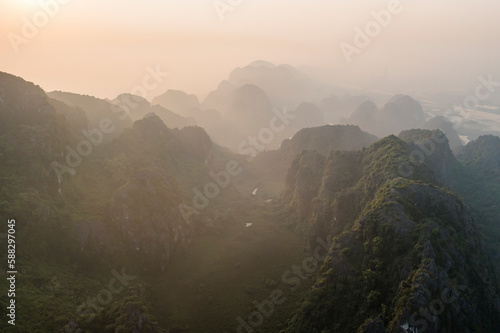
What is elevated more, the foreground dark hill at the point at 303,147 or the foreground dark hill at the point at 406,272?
the foreground dark hill at the point at 303,147

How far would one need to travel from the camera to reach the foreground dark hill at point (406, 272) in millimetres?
47062

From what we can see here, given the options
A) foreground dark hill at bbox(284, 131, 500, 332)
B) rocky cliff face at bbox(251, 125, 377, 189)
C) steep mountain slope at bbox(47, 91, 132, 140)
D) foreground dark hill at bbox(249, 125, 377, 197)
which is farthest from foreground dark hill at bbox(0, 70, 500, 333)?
rocky cliff face at bbox(251, 125, 377, 189)

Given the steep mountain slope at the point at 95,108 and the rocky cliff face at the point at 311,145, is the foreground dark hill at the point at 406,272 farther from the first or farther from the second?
the steep mountain slope at the point at 95,108

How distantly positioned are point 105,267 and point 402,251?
67591 mm

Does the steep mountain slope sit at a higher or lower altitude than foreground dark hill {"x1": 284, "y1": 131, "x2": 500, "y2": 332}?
higher

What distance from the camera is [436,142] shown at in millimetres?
131125

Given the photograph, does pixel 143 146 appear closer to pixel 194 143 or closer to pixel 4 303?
pixel 194 143

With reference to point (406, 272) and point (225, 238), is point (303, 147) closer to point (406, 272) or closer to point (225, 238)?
point (225, 238)

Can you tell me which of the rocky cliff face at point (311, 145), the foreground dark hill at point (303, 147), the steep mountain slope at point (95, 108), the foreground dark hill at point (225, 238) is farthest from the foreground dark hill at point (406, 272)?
the steep mountain slope at point (95, 108)

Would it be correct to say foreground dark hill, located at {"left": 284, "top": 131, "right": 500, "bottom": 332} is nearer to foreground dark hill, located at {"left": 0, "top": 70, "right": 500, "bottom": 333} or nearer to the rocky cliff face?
foreground dark hill, located at {"left": 0, "top": 70, "right": 500, "bottom": 333}

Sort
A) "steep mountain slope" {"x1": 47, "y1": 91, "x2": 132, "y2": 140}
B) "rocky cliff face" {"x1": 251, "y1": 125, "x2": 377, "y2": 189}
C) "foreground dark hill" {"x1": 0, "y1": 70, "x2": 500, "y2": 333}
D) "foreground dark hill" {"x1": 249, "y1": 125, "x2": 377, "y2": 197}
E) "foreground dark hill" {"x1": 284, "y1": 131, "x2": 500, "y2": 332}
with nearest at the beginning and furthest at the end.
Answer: "foreground dark hill" {"x1": 284, "y1": 131, "x2": 500, "y2": 332} < "foreground dark hill" {"x1": 0, "y1": 70, "x2": 500, "y2": 333} < "steep mountain slope" {"x1": 47, "y1": 91, "x2": 132, "y2": 140} < "foreground dark hill" {"x1": 249, "y1": 125, "x2": 377, "y2": 197} < "rocky cliff face" {"x1": 251, "y1": 125, "x2": 377, "y2": 189}

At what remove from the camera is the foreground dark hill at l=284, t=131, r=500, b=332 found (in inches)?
1853

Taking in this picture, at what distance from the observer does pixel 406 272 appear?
51.8m

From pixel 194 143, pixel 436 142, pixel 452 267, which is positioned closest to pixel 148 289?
pixel 452 267
